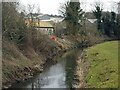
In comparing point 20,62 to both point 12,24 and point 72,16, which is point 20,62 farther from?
point 72,16

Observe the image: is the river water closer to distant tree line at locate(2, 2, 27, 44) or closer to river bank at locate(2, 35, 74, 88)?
river bank at locate(2, 35, 74, 88)

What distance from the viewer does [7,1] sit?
1231 inches

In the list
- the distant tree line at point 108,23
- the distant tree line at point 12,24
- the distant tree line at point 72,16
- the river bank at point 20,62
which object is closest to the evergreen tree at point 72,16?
the distant tree line at point 72,16

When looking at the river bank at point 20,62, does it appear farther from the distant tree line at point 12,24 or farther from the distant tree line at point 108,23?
the distant tree line at point 108,23

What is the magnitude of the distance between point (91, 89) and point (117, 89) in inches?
106

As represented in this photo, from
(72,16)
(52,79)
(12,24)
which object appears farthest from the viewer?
(72,16)

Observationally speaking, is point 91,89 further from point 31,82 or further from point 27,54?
point 27,54

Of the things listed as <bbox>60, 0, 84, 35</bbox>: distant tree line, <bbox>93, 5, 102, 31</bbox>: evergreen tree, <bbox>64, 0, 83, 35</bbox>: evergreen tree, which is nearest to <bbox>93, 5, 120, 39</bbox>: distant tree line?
<bbox>93, 5, 102, 31</bbox>: evergreen tree

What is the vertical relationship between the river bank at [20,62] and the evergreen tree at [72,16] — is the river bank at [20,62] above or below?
below

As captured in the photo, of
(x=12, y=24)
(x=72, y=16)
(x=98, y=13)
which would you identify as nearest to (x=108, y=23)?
(x=98, y=13)

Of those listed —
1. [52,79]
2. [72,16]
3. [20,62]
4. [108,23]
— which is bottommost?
[52,79]

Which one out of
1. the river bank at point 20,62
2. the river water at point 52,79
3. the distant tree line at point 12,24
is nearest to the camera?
the river water at point 52,79

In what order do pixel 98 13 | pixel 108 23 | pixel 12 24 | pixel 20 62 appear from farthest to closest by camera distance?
pixel 98 13
pixel 108 23
pixel 12 24
pixel 20 62

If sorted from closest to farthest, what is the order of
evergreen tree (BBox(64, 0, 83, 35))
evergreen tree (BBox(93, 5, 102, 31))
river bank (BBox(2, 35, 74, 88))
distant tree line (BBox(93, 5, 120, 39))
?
river bank (BBox(2, 35, 74, 88)), evergreen tree (BBox(64, 0, 83, 35)), distant tree line (BBox(93, 5, 120, 39)), evergreen tree (BBox(93, 5, 102, 31))
